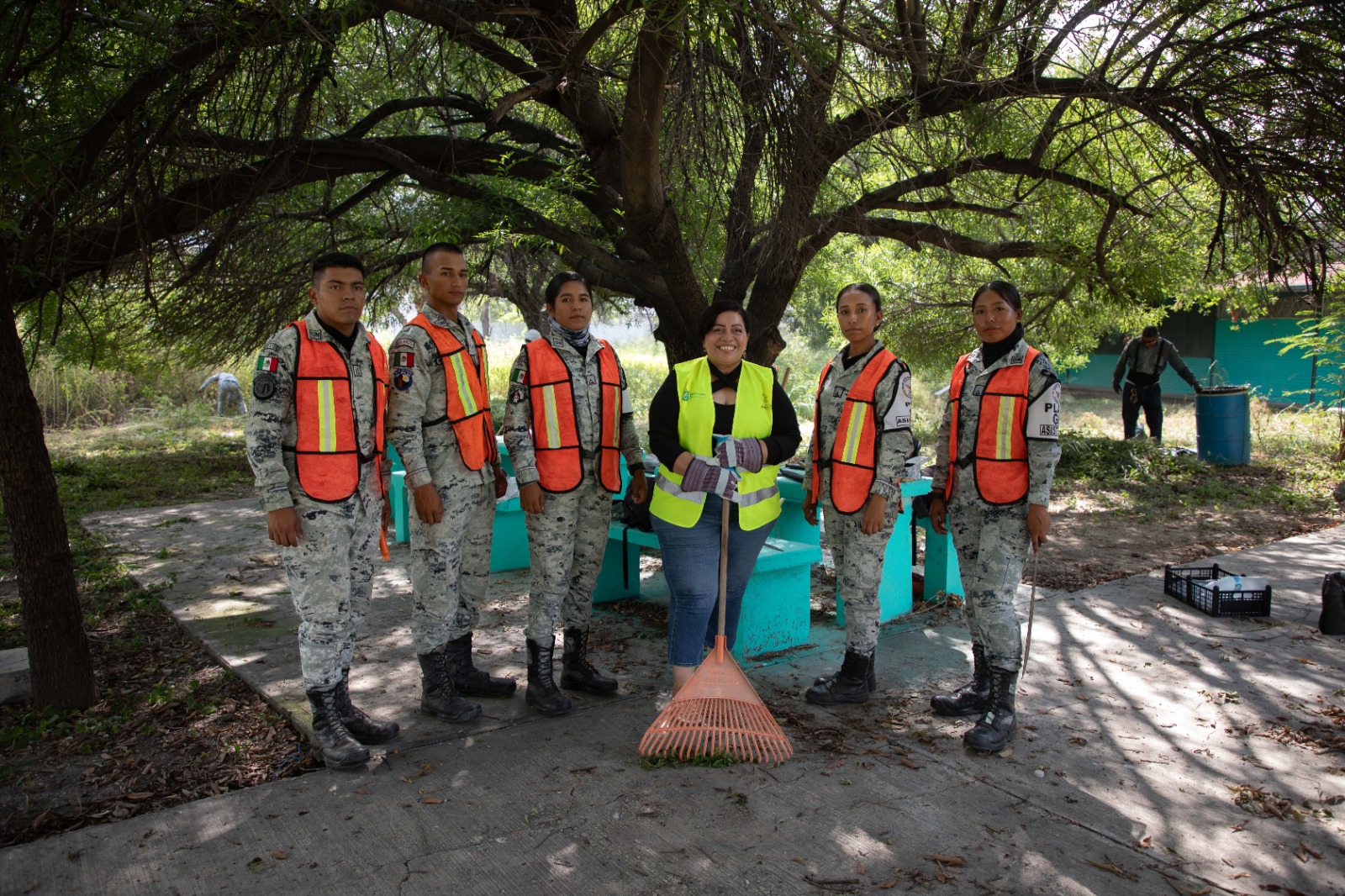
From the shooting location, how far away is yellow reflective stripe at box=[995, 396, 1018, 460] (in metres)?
4.07

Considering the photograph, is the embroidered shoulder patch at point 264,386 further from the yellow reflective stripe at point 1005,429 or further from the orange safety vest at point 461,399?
the yellow reflective stripe at point 1005,429

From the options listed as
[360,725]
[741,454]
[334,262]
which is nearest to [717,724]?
[741,454]

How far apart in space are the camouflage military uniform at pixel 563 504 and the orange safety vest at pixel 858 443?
37.6 inches

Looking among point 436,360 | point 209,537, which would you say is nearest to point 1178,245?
point 436,360

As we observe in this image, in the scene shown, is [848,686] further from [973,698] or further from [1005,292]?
[1005,292]

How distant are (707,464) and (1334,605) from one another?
397cm

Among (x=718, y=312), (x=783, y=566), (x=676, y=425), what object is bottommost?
(x=783, y=566)

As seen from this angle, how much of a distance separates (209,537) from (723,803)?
6.26 metres

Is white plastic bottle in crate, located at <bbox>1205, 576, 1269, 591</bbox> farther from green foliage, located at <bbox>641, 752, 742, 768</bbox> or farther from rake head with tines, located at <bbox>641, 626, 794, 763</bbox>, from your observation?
green foliage, located at <bbox>641, 752, 742, 768</bbox>

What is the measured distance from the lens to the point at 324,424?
373cm

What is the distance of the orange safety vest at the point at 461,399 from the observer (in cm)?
416

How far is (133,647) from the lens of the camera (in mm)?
5293

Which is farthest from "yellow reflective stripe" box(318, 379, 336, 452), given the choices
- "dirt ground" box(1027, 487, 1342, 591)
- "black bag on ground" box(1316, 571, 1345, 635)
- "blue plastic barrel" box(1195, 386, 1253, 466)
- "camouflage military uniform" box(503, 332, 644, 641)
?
"blue plastic barrel" box(1195, 386, 1253, 466)

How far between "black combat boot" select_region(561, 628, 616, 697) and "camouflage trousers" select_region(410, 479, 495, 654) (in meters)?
0.61
